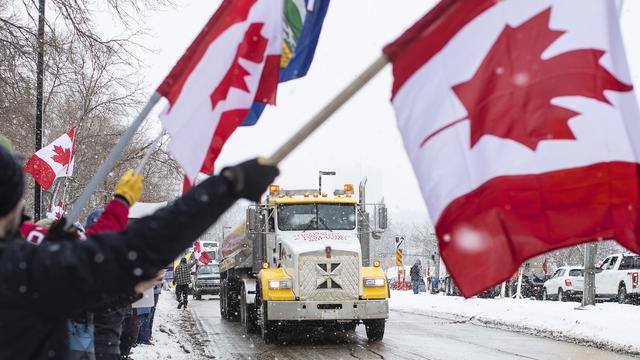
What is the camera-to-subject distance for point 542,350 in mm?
14039

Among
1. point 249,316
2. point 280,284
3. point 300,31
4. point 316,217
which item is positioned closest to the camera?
point 300,31

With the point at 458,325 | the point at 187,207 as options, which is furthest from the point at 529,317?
the point at 187,207

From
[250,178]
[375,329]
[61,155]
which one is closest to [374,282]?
[375,329]

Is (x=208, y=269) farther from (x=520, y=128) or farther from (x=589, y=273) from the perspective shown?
(x=520, y=128)

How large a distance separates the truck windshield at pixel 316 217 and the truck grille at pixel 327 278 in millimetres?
1116

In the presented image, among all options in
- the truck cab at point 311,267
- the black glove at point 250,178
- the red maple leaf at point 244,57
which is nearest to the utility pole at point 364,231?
the truck cab at point 311,267

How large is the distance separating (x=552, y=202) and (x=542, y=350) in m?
11.0

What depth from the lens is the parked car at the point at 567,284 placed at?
32.5 metres

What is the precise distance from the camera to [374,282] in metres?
15.3

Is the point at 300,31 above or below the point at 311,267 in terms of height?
above

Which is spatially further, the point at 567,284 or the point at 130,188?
the point at 567,284

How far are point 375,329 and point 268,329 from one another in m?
2.19

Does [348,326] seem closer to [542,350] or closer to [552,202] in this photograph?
[542,350]

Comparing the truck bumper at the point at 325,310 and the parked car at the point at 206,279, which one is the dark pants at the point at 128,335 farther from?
the parked car at the point at 206,279
